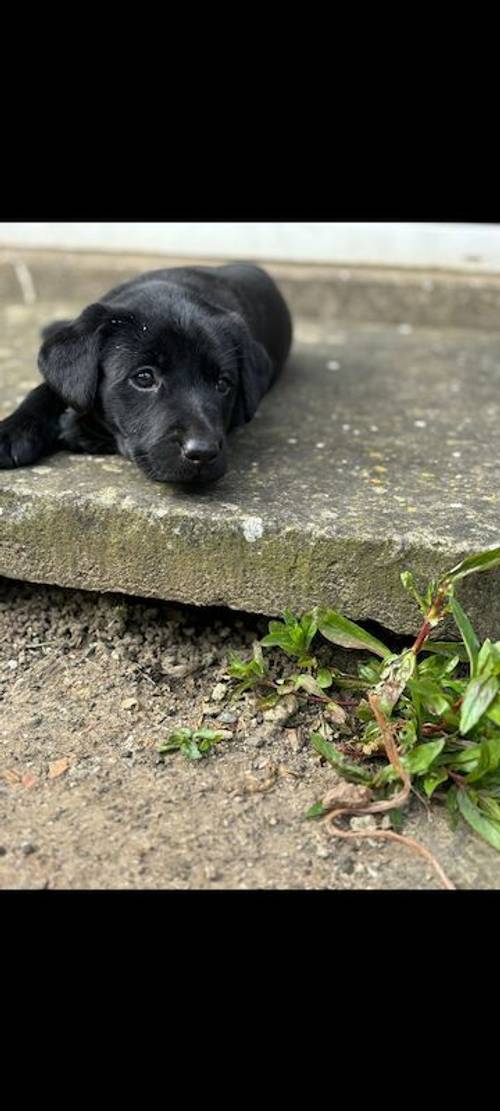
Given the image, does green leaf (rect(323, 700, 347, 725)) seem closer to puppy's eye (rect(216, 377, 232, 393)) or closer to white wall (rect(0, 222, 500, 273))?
puppy's eye (rect(216, 377, 232, 393))

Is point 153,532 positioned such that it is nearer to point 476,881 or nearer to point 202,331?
point 202,331

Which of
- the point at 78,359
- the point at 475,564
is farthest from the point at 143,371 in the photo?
the point at 475,564

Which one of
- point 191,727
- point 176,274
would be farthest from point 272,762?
point 176,274

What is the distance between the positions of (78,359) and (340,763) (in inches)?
55.4

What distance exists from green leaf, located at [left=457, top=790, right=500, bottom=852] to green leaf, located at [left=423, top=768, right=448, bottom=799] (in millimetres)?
56

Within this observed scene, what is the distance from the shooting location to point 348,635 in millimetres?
3002

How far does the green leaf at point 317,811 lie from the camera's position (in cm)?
275

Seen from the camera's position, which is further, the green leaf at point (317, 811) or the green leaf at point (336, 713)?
the green leaf at point (336, 713)

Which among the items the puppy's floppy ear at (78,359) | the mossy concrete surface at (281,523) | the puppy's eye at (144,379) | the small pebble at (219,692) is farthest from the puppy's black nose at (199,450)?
the small pebble at (219,692)

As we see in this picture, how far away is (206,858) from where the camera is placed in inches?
103

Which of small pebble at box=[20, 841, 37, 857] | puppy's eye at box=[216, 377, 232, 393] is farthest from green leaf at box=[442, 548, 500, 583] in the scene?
small pebble at box=[20, 841, 37, 857]

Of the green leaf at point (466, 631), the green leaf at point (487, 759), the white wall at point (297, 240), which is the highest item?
the white wall at point (297, 240)

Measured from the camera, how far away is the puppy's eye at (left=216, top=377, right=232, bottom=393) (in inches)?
135

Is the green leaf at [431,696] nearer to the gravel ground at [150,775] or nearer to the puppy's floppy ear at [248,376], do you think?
the gravel ground at [150,775]
